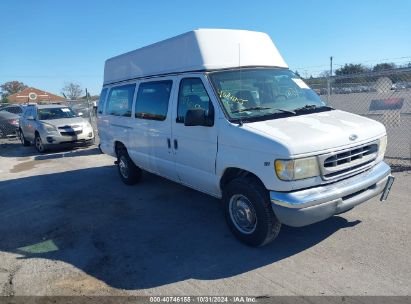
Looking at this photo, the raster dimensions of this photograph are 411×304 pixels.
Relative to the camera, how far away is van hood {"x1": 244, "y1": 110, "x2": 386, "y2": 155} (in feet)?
11.6

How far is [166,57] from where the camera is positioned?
5531mm

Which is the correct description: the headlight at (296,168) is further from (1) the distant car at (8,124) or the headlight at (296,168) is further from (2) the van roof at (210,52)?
(1) the distant car at (8,124)

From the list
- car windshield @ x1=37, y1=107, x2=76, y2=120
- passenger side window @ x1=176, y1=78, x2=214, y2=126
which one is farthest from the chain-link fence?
car windshield @ x1=37, y1=107, x2=76, y2=120

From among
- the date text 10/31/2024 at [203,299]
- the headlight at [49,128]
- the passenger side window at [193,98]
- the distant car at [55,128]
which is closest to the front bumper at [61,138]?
the distant car at [55,128]

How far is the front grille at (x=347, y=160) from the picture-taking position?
3.66 m

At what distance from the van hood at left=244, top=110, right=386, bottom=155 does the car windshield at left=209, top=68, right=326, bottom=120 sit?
0.26m

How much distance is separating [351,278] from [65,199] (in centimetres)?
538

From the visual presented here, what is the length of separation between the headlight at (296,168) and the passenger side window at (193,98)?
117 cm

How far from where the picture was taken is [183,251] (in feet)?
13.9

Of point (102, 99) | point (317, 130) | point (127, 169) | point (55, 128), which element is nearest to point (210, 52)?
point (317, 130)

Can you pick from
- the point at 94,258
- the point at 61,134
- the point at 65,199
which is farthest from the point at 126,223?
the point at 61,134

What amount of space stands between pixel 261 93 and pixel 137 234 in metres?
2.60

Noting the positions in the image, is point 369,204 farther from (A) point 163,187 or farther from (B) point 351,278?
(A) point 163,187

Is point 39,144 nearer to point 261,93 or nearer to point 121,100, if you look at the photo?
point 121,100
